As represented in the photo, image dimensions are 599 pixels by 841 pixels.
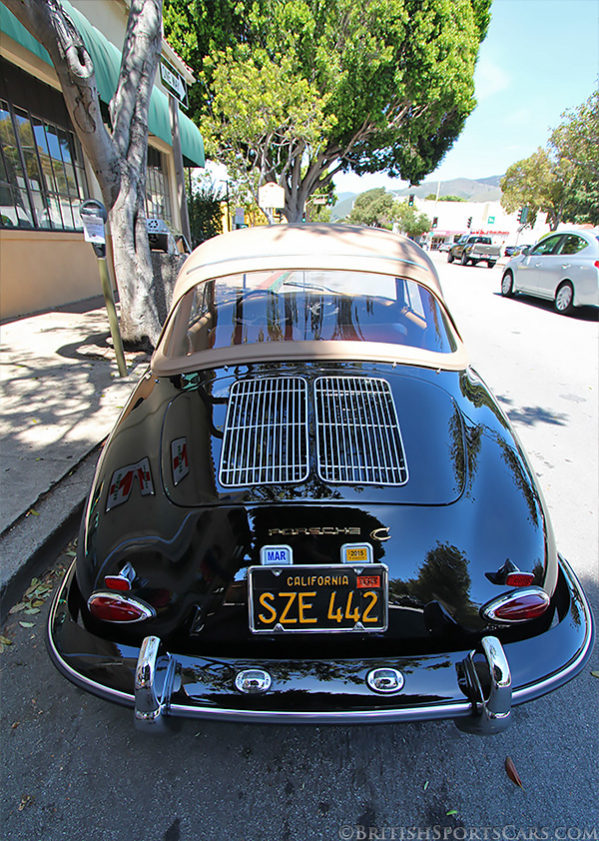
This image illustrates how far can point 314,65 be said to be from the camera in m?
17.8

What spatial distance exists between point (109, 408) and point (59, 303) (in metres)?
5.84

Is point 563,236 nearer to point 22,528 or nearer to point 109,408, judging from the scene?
point 109,408

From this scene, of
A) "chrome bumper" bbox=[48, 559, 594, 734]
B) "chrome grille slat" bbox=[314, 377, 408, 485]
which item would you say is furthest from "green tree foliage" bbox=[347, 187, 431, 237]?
"chrome bumper" bbox=[48, 559, 594, 734]

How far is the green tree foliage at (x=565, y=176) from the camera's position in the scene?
26188 millimetres

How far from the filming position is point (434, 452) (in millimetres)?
1827

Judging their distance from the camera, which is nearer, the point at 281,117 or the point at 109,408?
the point at 109,408

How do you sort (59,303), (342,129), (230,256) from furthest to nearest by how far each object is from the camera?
(342,129) → (59,303) → (230,256)

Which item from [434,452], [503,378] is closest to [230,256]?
[434,452]

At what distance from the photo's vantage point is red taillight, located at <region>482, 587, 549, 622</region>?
5.02 ft

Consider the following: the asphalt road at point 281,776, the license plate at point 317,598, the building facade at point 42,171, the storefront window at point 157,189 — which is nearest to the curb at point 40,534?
the asphalt road at point 281,776

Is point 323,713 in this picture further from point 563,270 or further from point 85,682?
point 563,270

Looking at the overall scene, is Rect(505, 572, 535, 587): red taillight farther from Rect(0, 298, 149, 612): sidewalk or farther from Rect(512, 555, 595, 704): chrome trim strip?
Rect(0, 298, 149, 612): sidewalk

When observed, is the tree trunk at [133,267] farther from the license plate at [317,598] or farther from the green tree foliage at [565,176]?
the green tree foliage at [565,176]

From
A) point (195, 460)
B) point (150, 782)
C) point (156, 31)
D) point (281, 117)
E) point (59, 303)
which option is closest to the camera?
point (150, 782)
